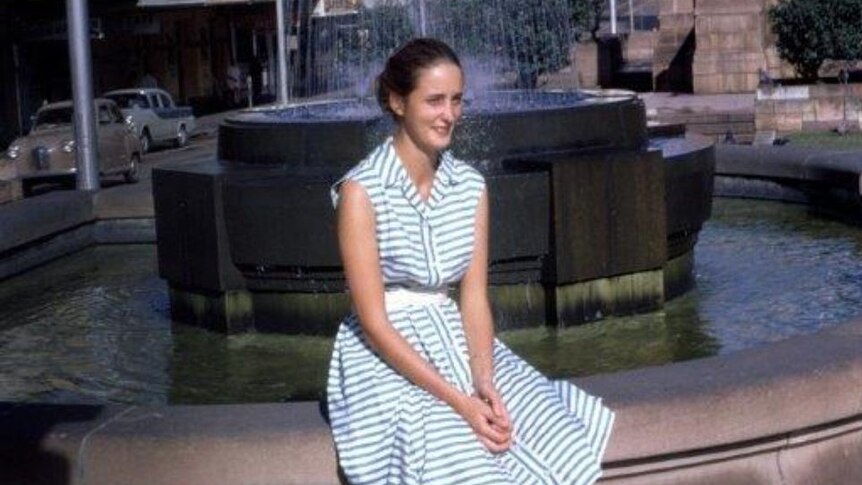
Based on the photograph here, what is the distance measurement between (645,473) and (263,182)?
184 inches

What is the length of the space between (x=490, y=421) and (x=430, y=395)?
0.17 m

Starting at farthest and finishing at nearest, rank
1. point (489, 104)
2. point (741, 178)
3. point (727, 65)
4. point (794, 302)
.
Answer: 1. point (727, 65)
2. point (741, 178)
3. point (489, 104)
4. point (794, 302)

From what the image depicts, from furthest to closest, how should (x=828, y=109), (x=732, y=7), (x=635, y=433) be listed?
(x=732, y=7) < (x=828, y=109) < (x=635, y=433)

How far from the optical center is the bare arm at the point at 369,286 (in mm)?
4617

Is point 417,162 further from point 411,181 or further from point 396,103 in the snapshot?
point 396,103

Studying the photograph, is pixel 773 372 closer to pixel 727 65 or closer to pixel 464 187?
pixel 464 187

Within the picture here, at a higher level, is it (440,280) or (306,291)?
(440,280)

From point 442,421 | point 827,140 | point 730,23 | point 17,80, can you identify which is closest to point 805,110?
point 827,140

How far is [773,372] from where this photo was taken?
19.2 feet

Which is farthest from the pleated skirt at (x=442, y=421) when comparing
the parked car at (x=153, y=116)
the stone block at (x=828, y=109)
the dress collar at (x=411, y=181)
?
the parked car at (x=153, y=116)

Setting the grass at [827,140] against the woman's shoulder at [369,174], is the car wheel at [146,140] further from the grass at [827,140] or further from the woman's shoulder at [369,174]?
the woman's shoulder at [369,174]

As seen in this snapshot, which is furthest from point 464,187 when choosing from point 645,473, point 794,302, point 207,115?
point 207,115

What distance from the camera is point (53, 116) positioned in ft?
106

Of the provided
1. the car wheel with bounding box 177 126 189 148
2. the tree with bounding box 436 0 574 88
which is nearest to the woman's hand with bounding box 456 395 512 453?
the tree with bounding box 436 0 574 88
